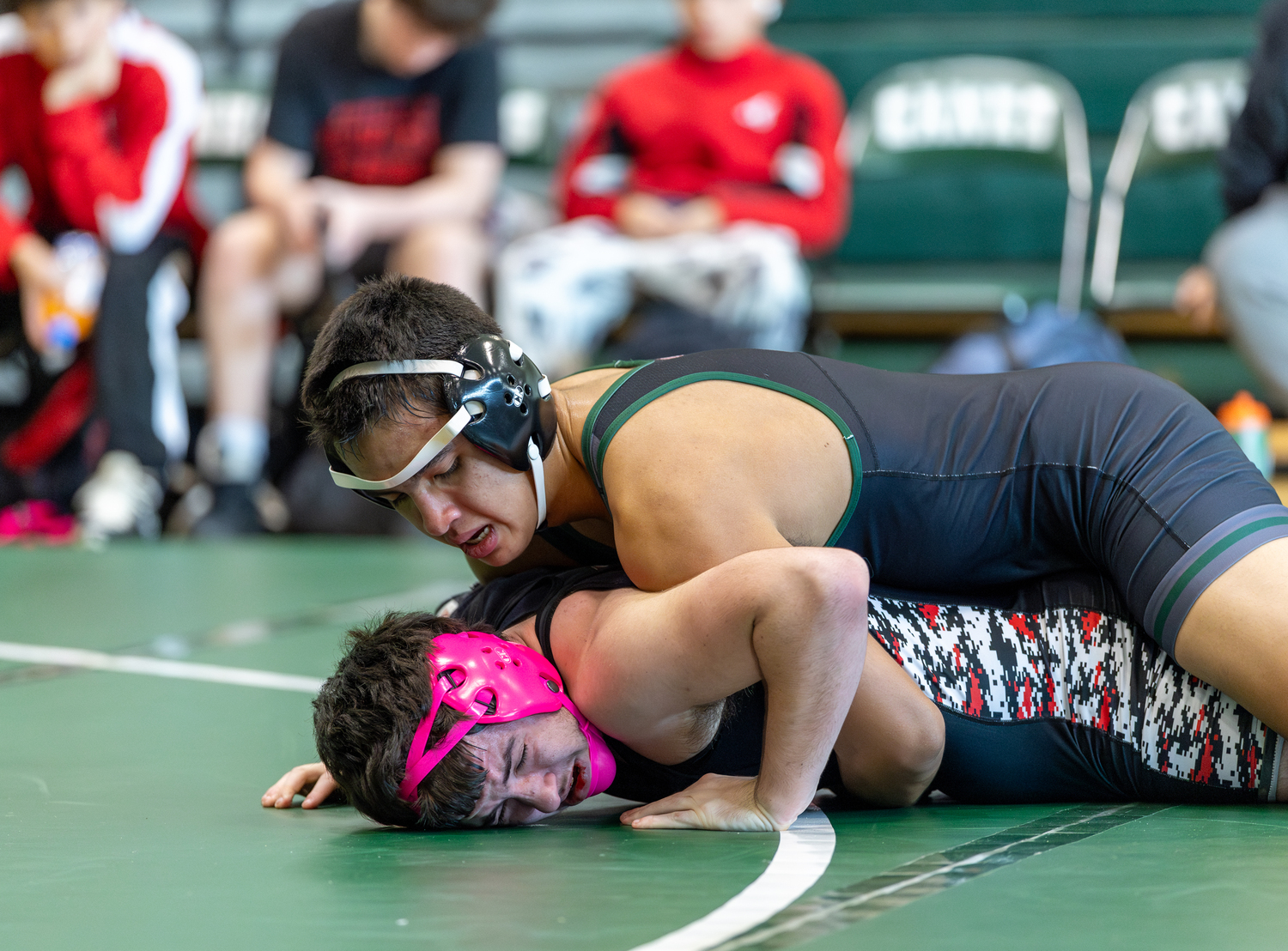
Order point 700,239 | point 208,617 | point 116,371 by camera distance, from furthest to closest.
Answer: point 116,371 → point 700,239 → point 208,617

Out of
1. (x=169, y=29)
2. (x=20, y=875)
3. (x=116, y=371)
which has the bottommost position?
(x=20, y=875)

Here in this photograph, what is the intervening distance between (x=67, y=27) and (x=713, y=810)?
4.90m

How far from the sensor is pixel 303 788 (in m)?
2.19

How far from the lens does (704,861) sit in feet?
5.73

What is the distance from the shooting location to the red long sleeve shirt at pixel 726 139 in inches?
221

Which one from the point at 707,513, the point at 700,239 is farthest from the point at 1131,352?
the point at 707,513

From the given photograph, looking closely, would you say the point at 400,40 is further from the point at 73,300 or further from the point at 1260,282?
the point at 1260,282

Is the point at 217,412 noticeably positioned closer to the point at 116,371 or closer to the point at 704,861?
the point at 116,371

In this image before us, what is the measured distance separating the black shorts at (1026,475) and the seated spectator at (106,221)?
399 cm

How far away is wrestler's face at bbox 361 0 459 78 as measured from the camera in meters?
5.58

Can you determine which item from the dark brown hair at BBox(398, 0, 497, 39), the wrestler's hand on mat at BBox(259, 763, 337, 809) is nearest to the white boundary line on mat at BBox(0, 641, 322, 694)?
the wrestler's hand on mat at BBox(259, 763, 337, 809)

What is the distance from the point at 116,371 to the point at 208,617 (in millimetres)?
2140

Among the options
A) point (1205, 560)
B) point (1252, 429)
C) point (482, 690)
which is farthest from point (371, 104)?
point (1205, 560)

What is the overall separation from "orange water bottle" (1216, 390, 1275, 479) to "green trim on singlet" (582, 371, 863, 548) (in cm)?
296
